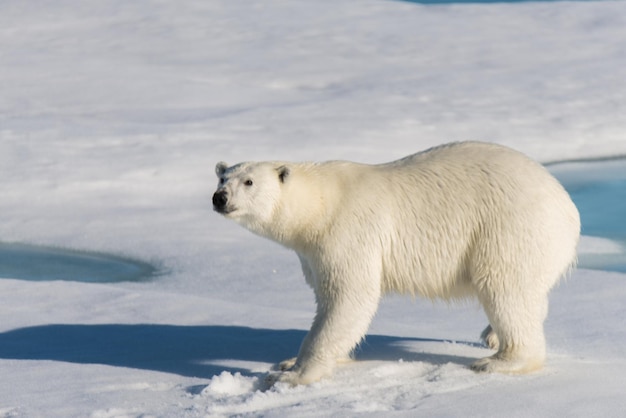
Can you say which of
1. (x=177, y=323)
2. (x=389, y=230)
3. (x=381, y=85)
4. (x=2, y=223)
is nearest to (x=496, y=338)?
(x=389, y=230)

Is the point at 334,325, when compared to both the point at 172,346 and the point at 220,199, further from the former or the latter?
the point at 172,346

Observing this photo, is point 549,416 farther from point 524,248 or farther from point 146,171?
point 146,171

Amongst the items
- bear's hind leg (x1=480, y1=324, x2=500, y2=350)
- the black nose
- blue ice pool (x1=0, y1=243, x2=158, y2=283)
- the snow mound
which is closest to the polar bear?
the black nose

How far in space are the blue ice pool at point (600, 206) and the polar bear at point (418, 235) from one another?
94.0 inches

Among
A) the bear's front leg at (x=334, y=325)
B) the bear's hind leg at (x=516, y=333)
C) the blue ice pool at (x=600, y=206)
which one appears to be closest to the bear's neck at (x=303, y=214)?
the bear's front leg at (x=334, y=325)

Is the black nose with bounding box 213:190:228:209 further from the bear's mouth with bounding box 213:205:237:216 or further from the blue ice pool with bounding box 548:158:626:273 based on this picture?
the blue ice pool with bounding box 548:158:626:273

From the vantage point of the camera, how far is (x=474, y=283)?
13.9 feet

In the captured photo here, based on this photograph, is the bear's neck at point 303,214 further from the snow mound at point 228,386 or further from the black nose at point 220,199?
the snow mound at point 228,386

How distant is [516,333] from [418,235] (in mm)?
540

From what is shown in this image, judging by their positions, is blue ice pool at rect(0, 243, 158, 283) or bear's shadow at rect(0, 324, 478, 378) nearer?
bear's shadow at rect(0, 324, 478, 378)

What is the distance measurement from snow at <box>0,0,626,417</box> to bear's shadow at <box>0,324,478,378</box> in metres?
0.02

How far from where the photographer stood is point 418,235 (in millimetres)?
4281

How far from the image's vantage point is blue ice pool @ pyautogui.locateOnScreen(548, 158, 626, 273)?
670cm

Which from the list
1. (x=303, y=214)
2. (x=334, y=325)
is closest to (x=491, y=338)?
(x=334, y=325)
